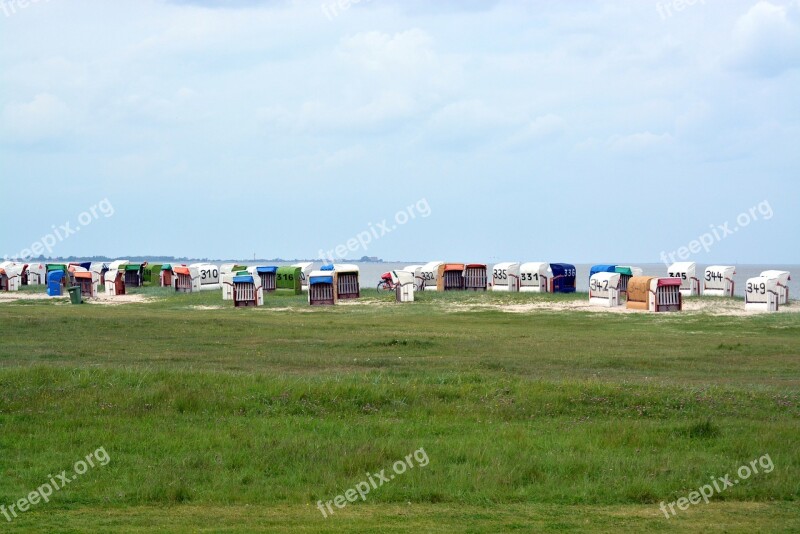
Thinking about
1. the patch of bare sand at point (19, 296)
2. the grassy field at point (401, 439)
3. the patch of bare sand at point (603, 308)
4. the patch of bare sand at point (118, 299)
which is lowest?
the grassy field at point (401, 439)

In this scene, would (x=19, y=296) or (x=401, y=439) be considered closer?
(x=401, y=439)

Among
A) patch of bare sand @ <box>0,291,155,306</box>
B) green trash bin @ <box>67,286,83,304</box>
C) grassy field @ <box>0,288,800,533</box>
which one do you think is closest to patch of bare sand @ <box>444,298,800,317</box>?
grassy field @ <box>0,288,800,533</box>

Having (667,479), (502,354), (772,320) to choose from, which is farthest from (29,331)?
(772,320)

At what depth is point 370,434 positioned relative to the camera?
13680 mm

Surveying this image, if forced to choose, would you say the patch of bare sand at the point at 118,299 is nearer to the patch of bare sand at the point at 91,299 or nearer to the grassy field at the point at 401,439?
the patch of bare sand at the point at 91,299

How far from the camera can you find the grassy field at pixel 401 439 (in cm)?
1002

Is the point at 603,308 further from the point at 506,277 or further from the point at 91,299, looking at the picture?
the point at 91,299

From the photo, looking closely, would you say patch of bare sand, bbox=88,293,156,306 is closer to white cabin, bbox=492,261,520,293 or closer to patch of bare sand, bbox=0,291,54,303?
patch of bare sand, bbox=0,291,54,303

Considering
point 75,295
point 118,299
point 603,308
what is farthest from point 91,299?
point 603,308

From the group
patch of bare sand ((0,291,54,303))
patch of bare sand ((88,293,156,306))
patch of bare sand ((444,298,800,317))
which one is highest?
patch of bare sand ((0,291,54,303))

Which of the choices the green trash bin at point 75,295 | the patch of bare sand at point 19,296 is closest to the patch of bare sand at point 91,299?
the patch of bare sand at point 19,296

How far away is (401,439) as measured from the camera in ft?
43.5

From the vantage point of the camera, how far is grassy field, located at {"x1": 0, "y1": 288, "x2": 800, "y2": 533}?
10016mm

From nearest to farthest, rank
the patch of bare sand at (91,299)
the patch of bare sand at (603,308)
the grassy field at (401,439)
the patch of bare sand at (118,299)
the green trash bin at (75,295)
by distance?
the grassy field at (401,439) → the patch of bare sand at (603,308) → the green trash bin at (75,295) → the patch of bare sand at (118,299) → the patch of bare sand at (91,299)
